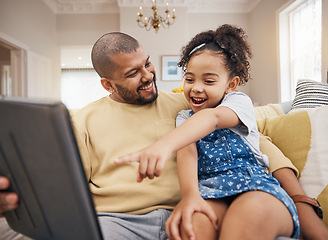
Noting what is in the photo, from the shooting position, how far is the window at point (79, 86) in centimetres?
1128

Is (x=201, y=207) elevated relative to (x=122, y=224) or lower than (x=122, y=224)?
elevated

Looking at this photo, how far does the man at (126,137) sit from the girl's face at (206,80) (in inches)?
6.8

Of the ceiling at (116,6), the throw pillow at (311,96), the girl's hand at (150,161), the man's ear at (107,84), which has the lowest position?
the girl's hand at (150,161)

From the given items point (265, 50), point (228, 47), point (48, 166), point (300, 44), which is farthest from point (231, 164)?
point (265, 50)

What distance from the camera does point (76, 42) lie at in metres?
6.19

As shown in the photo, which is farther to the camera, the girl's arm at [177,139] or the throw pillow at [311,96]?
the throw pillow at [311,96]

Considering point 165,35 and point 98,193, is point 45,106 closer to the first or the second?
point 98,193

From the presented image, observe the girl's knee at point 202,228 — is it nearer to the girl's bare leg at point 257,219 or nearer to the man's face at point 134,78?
the girl's bare leg at point 257,219

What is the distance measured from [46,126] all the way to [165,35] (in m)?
5.75

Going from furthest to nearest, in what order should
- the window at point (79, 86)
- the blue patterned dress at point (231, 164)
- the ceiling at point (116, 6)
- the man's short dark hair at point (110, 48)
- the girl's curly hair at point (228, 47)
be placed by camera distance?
1. the window at point (79, 86)
2. the ceiling at point (116, 6)
3. the man's short dark hair at point (110, 48)
4. the girl's curly hair at point (228, 47)
5. the blue patterned dress at point (231, 164)

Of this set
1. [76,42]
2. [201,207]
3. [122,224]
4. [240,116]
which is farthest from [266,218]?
[76,42]

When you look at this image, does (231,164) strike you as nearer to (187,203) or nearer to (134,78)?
(187,203)

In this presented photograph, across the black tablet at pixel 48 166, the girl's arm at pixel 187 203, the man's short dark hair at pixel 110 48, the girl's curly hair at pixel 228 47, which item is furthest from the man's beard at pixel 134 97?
the black tablet at pixel 48 166

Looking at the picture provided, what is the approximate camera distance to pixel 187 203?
2.26 ft
